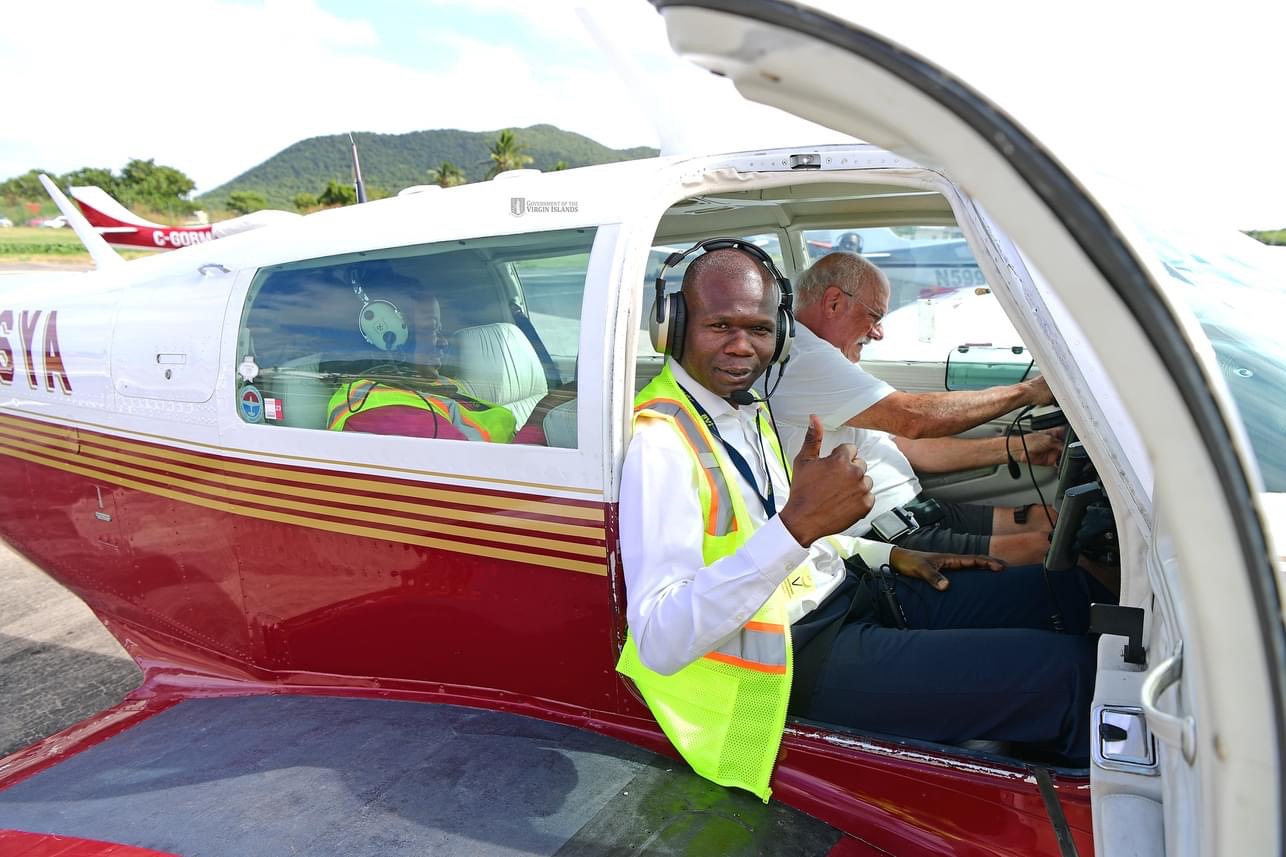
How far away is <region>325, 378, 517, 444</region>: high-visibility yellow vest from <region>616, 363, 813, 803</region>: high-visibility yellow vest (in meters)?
0.36

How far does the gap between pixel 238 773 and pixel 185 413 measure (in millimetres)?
1036

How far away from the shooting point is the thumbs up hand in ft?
4.54

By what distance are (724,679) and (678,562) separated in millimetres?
277

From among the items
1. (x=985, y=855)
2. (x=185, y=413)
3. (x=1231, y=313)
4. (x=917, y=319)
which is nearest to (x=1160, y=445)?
(x=985, y=855)

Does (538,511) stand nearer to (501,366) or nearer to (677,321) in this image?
(501,366)

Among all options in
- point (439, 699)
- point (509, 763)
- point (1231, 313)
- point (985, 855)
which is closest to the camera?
point (985, 855)

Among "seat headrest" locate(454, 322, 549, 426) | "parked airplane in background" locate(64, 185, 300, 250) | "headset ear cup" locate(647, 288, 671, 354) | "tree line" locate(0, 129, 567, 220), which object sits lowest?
"seat headrest" locate(454, 322, 549, 426)

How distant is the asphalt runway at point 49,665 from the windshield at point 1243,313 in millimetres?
3794

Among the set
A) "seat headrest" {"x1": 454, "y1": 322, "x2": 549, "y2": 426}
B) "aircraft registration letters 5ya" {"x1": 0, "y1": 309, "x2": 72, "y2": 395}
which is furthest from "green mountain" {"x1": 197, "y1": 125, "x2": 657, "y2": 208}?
"seat headrest" {"x1": 454, "y1": 322, "x2": 549, "y2": 426}

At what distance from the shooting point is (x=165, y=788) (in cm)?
192

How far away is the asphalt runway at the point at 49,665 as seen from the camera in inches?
129

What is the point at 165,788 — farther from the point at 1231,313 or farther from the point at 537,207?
the point at 1231,313

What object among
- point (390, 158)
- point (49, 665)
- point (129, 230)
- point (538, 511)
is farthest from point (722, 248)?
point (390, 158)

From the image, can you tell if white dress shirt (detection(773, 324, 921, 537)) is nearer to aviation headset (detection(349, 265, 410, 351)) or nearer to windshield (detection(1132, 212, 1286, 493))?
windshield (detection(1132, 212, 1286, 493))
